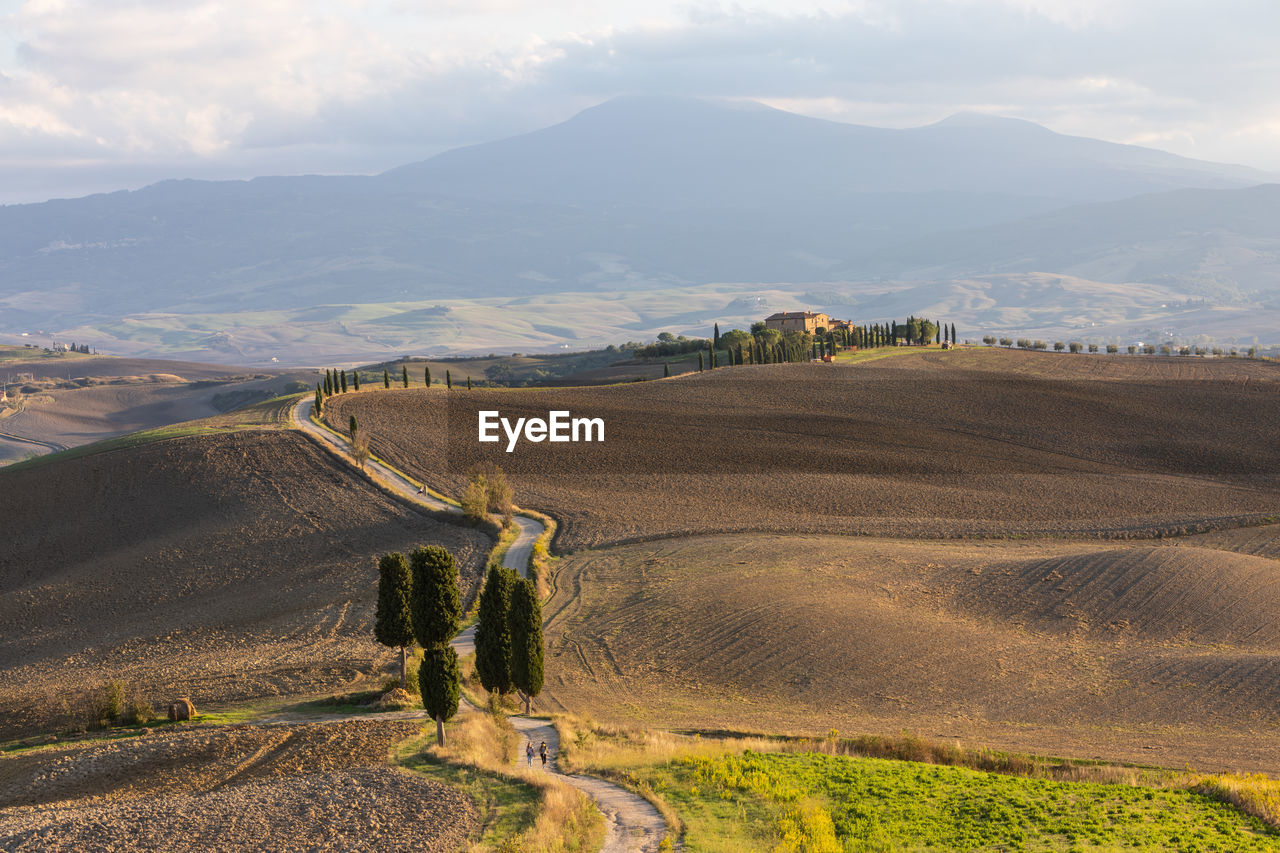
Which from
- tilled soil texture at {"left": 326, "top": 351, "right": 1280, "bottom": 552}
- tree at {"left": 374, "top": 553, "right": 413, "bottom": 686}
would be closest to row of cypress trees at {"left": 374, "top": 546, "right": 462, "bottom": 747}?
tree at {"left": 374, "top": 553, "right": 413, "bottom": 686}

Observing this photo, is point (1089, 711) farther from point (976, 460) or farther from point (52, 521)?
point (52, 521)

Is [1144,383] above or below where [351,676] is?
above

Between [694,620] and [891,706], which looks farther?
[694,620]

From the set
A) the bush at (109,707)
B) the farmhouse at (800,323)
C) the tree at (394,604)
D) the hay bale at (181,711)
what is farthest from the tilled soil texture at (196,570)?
the farmhouse at (800,323)

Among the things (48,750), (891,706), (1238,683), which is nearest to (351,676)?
(48,750)

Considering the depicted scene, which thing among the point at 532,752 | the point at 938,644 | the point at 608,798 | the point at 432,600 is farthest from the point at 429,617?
the point at 938,644

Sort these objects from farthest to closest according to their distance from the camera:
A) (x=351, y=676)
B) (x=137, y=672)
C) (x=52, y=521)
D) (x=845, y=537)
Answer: (x=52, y=521)
(x=845, y=537)
(x=137, y=672)
(x=351, y=676)

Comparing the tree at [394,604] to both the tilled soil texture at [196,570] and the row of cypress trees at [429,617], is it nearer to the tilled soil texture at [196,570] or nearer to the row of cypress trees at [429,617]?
the row of cypress trees at [429,617]

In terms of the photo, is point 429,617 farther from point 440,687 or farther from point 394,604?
point 440,687
